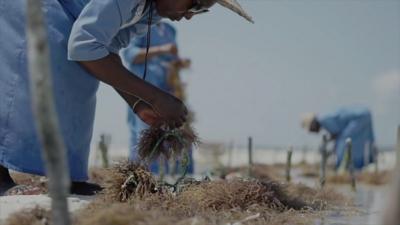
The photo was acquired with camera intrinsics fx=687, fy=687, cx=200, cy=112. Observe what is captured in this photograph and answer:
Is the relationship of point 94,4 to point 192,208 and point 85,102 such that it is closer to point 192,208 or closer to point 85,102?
point 85,102

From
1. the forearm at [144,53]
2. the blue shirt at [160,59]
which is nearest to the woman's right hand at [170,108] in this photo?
the forearm at [144,53]

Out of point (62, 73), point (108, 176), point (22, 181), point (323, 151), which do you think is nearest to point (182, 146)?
point (108, 176)

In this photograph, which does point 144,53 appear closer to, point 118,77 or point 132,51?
point 132,51

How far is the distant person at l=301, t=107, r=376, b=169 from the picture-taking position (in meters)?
14.8

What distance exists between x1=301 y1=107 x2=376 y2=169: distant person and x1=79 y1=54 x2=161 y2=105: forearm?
11.4 metres

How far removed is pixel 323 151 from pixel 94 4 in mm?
5128

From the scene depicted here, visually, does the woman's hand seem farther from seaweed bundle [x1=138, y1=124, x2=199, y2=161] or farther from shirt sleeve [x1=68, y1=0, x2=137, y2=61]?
shirt sleeve [x1=68, y1=0, x2=137, y2=61]

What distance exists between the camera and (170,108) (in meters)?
3.78

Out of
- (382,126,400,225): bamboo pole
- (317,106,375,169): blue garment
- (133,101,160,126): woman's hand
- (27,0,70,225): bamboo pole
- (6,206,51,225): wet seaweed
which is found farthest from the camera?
(317,106,375,169): blue garment

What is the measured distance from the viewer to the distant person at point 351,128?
14805 mm

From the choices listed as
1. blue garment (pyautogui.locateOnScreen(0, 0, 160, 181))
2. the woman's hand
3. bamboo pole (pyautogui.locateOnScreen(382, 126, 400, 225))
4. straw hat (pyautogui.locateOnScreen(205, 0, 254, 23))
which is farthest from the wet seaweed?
straw hat (pyautogui.locateOnScreen(205, 0, 254, 23))

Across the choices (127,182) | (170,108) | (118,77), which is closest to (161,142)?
(170,108)

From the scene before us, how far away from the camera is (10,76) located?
3.88 meters

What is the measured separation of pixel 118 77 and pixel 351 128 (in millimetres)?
11871
